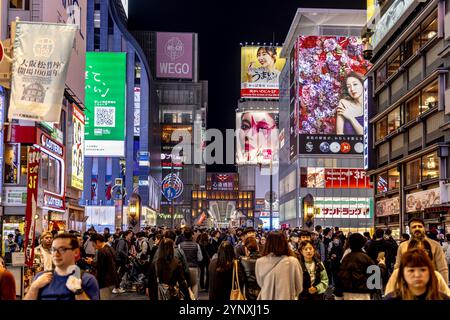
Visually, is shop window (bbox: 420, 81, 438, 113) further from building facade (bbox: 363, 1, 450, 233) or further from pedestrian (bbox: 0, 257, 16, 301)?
pedestrian (bbox: 0, 257, 16, 301)

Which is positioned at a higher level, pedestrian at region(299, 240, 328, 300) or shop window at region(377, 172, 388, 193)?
shop window at region(377, 172, 388, 193)

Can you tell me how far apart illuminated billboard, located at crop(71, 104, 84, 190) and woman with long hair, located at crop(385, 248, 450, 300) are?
5173 cm

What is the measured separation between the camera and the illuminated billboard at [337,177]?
87938 mm

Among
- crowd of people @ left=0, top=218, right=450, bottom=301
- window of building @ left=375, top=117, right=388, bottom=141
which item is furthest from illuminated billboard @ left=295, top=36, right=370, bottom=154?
crowd of people @ left=0, top=218, right=450, bottom=301

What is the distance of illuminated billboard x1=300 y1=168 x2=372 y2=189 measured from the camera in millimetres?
87938

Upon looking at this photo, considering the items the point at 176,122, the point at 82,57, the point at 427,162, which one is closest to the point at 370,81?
the point at 427,162

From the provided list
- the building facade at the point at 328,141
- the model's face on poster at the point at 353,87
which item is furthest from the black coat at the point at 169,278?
the model's face on poster at the point at 353,87

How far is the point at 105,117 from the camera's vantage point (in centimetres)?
7562

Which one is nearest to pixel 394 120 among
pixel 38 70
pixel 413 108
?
pixel 413 108

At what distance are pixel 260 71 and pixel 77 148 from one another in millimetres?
105984

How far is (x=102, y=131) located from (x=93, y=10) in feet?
78.1

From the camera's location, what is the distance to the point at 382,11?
56188 millimetres

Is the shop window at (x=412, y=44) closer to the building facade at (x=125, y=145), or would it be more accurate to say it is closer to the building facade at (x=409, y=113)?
the building facade at (x=409, y=113)

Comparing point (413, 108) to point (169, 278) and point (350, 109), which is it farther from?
point (169, 278)
